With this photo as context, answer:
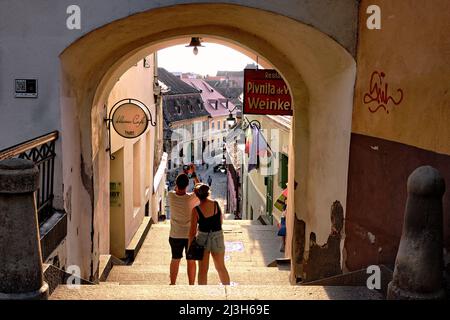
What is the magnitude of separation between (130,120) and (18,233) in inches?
234

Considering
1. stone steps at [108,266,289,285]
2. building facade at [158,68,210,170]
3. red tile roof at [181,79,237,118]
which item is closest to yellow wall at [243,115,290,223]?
stone steps at [108,266,289,285]

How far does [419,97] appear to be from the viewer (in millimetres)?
4383

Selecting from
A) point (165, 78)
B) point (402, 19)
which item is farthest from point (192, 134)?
point (402, 19)

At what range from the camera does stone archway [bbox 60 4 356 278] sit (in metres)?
5.93

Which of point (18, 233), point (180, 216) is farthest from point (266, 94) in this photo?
point (18, 233)

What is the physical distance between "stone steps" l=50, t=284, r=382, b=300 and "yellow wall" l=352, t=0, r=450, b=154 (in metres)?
1.25

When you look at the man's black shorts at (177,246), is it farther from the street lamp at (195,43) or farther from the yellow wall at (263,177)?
the yellow wall at (263,177)

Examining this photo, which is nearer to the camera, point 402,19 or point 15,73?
point 402,19

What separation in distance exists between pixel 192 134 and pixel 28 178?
4837 centimetres

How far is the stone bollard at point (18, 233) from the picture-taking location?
3223 millimetres

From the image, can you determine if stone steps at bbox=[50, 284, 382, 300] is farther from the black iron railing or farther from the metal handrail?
the black iron railing

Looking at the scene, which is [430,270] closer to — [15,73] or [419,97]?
[419,97]

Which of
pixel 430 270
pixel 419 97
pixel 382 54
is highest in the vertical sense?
pixel 382 54

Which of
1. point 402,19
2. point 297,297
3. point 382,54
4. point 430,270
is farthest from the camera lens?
point 382,54
